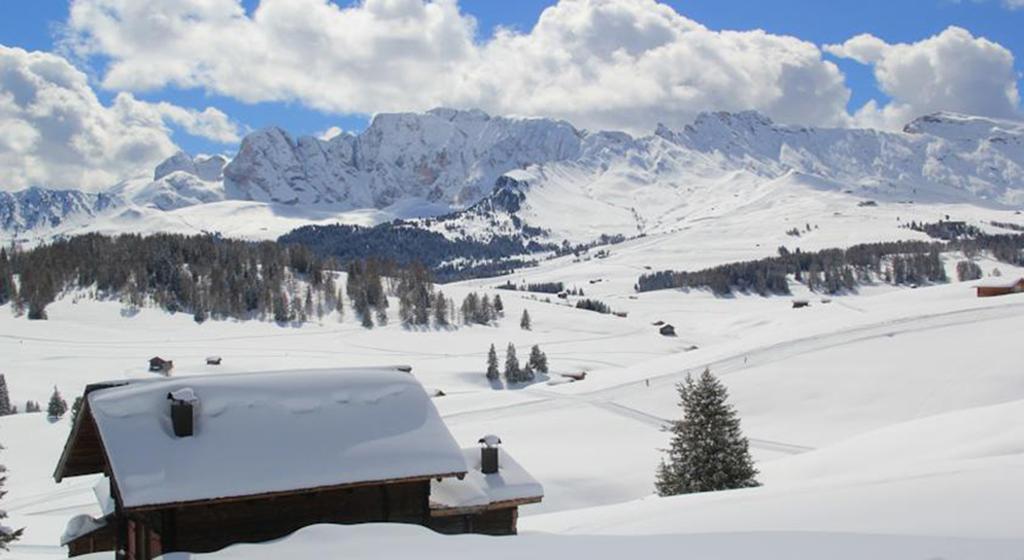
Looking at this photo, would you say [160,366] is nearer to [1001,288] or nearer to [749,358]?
[749,358]

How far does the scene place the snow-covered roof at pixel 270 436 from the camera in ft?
48.8

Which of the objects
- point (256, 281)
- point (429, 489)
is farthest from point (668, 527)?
point (256, 281)

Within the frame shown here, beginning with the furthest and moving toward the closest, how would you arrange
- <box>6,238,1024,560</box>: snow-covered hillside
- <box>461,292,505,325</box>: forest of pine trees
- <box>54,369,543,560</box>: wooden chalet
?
<box>461,292,505,325</box>: forest of pine trees < <box>54,369,543,560</box>: wooden chalet < <box>6,238,1024,560</box>: snow-covered hillside

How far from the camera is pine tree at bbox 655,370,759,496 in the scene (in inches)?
1079

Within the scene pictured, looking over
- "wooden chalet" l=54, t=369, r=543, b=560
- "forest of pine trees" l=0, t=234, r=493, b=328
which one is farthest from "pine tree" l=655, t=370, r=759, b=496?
"forest of pine trees" l=0, t=234, r=493, b=328

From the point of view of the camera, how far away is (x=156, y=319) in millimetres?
135250

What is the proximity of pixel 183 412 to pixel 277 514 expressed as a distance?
2.78 metres

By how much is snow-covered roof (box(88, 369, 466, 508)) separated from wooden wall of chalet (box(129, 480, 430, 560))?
2.30ft

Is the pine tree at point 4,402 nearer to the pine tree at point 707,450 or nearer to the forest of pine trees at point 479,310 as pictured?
the pine tree at point 707,450

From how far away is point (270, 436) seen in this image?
52.8ft

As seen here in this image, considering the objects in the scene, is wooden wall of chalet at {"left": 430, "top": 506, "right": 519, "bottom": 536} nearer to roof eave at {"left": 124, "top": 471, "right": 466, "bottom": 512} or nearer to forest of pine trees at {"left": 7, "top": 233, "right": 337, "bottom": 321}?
roof eave at {"left": 124, "top": 471, "right": 466, "bottom": 512}

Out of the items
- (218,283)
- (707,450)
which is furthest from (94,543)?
(218,283)

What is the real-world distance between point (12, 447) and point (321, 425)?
191ft

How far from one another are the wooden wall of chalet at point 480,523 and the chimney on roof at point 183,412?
580 centimetres
